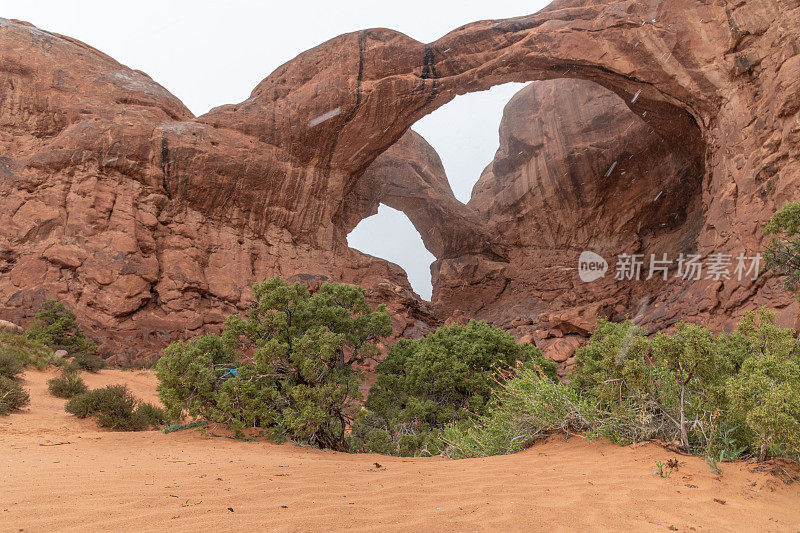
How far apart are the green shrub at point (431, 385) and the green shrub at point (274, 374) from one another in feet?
2.74

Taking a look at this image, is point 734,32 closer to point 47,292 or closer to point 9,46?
point 47,292

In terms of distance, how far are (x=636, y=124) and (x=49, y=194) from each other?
87.5 feet

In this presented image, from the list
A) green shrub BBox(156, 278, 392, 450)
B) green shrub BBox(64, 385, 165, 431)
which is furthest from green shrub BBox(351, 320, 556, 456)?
green shrub BBox(64, 385, 165, 431)

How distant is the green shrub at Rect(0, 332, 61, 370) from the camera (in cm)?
964

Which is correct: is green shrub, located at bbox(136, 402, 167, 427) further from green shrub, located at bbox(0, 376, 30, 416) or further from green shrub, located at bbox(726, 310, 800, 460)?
green shrub, located at bbox(726, 310, 800, 460)

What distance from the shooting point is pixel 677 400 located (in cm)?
402

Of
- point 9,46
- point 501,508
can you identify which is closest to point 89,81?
point 9,46

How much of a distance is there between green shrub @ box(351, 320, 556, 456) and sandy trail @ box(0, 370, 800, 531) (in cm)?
238

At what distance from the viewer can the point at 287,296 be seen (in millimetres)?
6699

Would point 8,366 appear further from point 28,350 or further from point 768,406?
point 768,406

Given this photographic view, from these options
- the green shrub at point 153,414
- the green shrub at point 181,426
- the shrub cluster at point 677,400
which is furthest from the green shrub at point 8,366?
the shrub cluster at point 677,400

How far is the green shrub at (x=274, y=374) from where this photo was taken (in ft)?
19.3

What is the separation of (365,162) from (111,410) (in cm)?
1620

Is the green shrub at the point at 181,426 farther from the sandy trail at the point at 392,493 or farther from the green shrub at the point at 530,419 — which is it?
the green shrub at the point at 530,419
